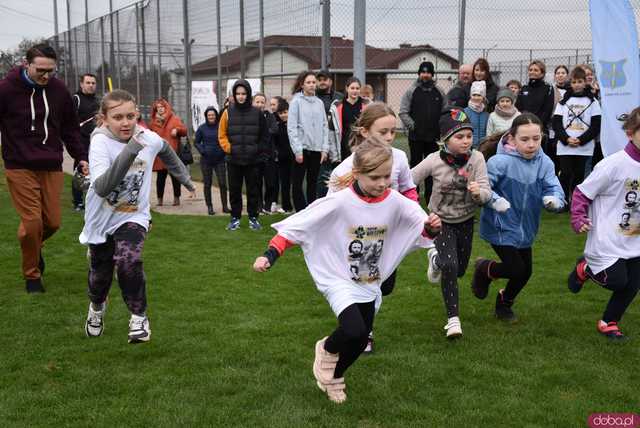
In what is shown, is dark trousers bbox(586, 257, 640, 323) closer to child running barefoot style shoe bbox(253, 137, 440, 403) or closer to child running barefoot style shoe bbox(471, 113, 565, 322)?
child running barefoot style shoe bbox(471, 113, 565, 322)

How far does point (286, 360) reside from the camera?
511cm

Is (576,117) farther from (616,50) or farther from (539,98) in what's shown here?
(616,50)

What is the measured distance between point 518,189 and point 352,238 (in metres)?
1.87

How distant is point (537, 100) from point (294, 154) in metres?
3.66

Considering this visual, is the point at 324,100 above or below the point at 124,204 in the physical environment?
above

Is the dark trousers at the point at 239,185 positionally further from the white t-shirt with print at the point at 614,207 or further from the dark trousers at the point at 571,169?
the white t-shirt with print at the point at 614,207

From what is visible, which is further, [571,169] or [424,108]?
[424,108]

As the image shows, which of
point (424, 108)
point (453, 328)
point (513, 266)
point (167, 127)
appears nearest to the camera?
point (453, 328)

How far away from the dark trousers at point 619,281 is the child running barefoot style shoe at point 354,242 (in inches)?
65.9

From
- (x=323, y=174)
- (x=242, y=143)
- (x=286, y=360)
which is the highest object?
(x=242, y=143)

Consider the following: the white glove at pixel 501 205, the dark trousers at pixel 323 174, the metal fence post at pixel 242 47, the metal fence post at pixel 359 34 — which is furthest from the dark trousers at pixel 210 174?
the white glove at pixel 501 205

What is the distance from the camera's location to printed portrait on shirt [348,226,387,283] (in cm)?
427

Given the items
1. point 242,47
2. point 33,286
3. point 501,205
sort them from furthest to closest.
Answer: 1. point 242,47
2. point 33,286
3. point 501,205

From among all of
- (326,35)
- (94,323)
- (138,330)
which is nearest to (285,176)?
(326,35)
